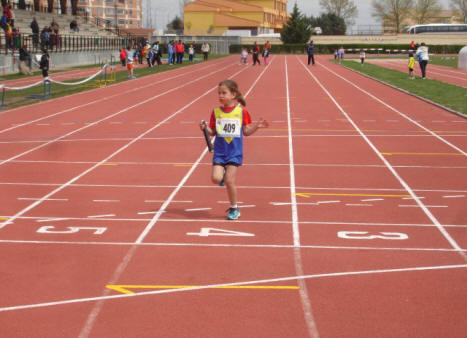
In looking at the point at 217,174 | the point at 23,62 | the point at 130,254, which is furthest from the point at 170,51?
the point at 130,254

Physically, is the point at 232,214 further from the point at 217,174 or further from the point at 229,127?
the point at 229,127

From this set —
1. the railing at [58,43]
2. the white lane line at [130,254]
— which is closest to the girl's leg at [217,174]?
the white lane line at [130,254]

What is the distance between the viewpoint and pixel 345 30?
140 m

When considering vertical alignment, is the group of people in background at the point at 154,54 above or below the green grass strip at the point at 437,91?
above

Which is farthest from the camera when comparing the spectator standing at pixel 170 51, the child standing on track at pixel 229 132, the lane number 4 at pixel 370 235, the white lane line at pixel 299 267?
the spectator standing at pixel 170 51

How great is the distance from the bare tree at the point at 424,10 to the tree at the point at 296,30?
177 feet

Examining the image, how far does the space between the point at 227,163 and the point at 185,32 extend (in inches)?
4381

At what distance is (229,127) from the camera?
8.18 m

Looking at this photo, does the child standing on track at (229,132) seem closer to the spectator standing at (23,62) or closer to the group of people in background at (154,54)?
the spectator standing at (23,62)

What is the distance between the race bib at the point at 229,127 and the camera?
816cm

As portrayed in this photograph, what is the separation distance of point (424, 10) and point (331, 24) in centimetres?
2087

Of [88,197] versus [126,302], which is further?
[88,197]

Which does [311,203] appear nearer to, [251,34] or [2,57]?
[2,57]

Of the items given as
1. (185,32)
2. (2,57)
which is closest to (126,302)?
(2,57)
